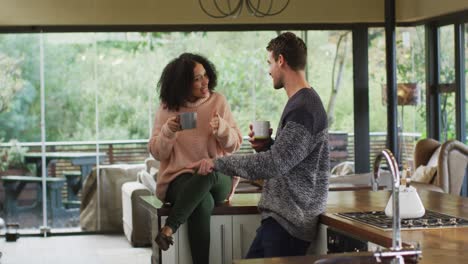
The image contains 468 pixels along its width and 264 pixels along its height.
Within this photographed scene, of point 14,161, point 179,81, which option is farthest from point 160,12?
point 179,81

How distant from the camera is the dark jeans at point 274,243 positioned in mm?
4062

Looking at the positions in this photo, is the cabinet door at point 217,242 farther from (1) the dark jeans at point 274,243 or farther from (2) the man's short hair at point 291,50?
(2) the man's short hair at point 291,50

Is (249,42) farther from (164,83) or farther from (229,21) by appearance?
(164,83)

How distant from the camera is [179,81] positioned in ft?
15.8

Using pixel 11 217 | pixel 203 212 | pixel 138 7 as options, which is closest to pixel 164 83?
pixel 203 212

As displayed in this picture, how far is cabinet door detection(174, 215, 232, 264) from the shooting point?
4.53m

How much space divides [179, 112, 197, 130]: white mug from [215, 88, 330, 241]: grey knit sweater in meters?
0.41

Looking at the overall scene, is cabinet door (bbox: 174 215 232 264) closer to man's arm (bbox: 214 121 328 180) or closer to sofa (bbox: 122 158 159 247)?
man's arm (bbox: 214 121 328 180)

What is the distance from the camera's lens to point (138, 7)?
9805mm

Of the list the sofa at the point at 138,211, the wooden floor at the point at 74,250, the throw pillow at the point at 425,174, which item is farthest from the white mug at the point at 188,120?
the throw pillow at the point at 425,174

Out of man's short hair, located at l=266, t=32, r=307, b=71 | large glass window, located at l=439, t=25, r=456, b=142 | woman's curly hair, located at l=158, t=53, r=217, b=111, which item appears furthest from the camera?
large glass window, located at l=439, t=25, r=456, b=142

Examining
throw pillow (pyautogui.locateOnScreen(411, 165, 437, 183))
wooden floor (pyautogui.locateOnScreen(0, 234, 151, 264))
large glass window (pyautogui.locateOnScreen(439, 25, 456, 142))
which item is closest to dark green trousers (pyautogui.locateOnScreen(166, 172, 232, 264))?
wooden floor (pyautogui.locateOnScreen(0, 234, 151, 264))

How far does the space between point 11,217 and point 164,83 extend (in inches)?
225

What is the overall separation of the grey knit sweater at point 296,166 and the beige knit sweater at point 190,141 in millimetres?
579
